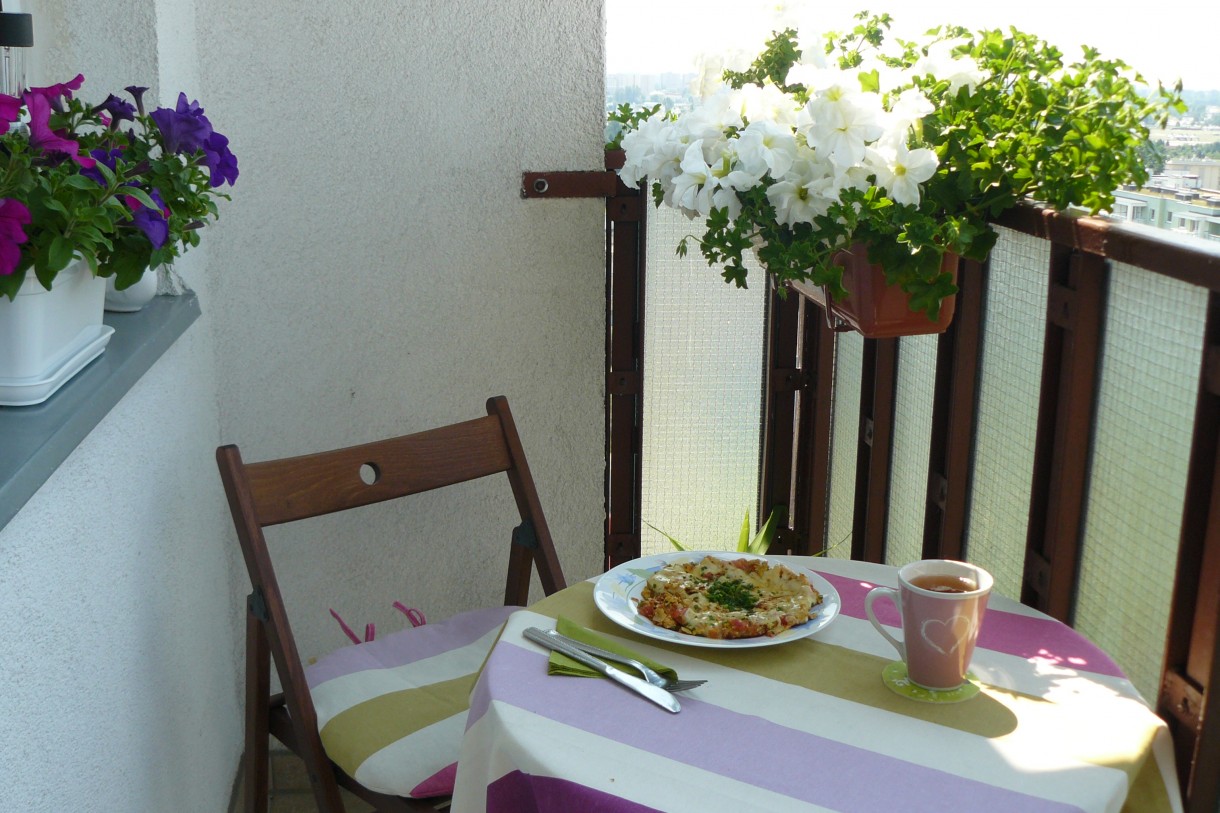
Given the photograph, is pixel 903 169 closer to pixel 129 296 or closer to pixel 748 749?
pixel 748 749

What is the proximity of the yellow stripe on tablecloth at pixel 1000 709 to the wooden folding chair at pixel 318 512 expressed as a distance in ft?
1.97

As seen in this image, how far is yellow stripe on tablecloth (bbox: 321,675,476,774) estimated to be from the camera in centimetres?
156

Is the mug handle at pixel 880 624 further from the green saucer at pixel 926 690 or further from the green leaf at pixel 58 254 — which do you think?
the green leaf at pixel 58 254

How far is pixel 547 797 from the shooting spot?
95cm

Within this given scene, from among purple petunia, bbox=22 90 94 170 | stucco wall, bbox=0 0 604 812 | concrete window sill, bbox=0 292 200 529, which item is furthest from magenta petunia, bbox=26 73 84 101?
stucco wall, bbox=0 0 604 812

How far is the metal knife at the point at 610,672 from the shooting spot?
105cm

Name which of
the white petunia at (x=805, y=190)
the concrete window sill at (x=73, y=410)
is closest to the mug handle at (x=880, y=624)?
the white petunia at (x=805, y=190)

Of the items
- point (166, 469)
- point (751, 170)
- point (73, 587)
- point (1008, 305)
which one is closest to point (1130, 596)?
point (1008, 305)

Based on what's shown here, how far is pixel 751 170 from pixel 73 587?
0.90 m

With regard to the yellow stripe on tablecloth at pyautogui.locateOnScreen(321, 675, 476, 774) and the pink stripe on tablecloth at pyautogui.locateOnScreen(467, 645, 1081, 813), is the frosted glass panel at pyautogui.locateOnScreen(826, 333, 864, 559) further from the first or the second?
the pink stripe on tablecloth at pyautogui.locateOnScreen(467, 645, 1081, 813)

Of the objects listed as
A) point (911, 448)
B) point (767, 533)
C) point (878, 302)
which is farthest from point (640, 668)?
point (767, 533)

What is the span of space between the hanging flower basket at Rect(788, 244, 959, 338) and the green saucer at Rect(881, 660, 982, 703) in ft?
1.47

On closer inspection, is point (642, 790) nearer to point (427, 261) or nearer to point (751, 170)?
point (751, 170)

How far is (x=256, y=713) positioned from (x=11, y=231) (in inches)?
37.6
